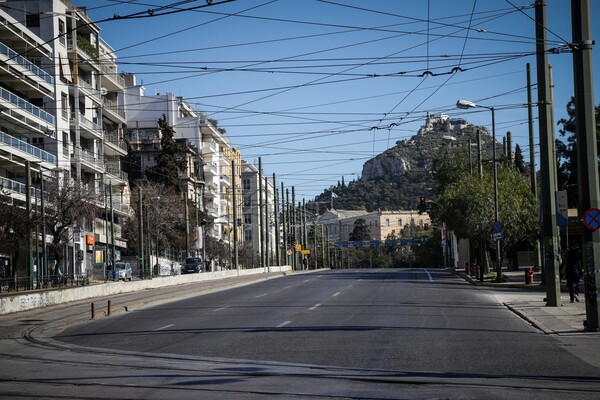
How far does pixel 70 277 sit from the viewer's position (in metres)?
59.5

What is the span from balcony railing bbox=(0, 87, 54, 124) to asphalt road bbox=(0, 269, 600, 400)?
35.5 metres

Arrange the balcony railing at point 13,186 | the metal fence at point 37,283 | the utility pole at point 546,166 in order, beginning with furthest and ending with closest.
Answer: the balcony railing at point 13,186 → the metal fence at point 37,283 → the utility pole at point 546,166

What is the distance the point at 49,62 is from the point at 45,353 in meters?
57.3

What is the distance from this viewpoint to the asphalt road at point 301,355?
12367 mm

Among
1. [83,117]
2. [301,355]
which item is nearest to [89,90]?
[83,117]

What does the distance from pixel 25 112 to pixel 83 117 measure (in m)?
12.6

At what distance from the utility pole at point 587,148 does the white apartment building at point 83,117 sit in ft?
158

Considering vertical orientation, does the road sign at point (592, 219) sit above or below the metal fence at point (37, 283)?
above

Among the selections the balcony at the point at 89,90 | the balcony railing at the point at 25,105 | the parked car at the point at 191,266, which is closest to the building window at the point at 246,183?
the parked car at the point at 191,266

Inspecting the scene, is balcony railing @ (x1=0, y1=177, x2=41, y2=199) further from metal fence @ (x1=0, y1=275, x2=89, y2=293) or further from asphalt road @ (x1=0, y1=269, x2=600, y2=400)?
asphalt road @ (x1=0, y1=269, x2=600, y2=400)

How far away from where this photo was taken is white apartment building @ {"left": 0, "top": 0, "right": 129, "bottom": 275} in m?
71.9

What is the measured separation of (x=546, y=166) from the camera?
89.9ft

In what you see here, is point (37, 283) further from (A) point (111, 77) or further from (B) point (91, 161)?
(A) point (111, 77)

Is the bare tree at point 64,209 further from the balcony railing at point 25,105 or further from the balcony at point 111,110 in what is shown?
the balcony at point 111,110
